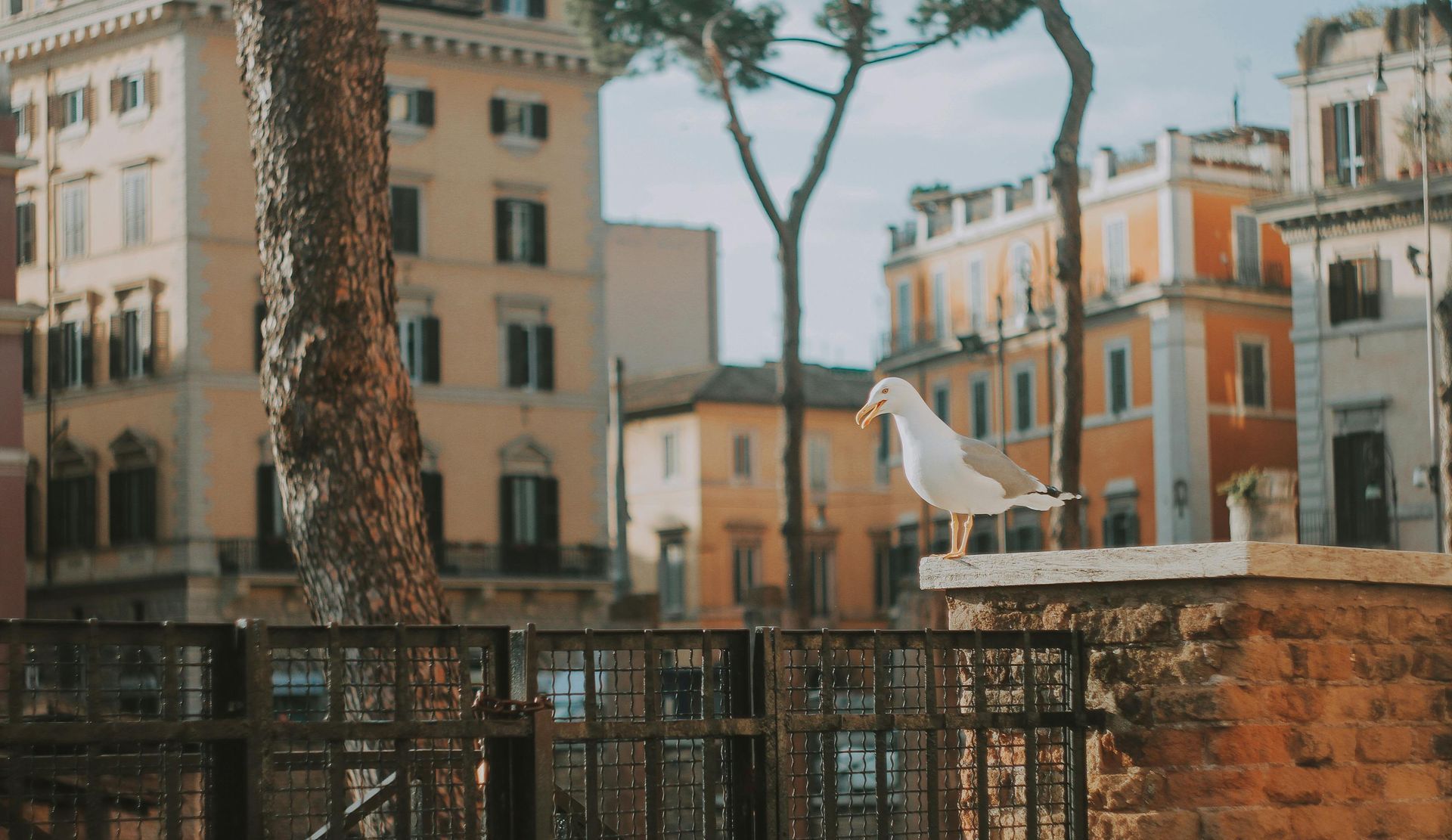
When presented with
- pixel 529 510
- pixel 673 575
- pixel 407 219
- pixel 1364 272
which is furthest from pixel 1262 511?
pixel 673 575

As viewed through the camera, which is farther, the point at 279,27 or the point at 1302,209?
the point at 1302,209

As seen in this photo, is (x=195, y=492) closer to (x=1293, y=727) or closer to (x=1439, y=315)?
(x=1439, y=315)

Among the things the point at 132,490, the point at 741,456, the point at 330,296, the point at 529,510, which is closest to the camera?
the point at 330,296

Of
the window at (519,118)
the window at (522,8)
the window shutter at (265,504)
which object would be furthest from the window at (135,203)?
the window at (522,8)

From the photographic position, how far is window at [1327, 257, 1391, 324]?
39.6 m

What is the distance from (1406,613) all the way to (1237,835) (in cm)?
102

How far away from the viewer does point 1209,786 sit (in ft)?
20.0

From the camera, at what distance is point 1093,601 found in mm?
6340

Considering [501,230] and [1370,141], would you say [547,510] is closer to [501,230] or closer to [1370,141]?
[501,230]

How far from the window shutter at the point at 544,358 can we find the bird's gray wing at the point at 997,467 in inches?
1424

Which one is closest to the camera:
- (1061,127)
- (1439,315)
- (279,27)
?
(279,27)

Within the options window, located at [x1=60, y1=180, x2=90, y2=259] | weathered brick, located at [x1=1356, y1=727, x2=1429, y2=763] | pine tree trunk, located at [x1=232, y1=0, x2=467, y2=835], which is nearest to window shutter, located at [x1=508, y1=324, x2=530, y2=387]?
window, located at [x1=60, y1=180, x2=90, y2=259]

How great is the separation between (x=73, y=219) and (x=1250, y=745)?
37.3 meters

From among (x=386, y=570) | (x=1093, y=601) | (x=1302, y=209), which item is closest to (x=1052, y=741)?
(x=1093, y=601)
